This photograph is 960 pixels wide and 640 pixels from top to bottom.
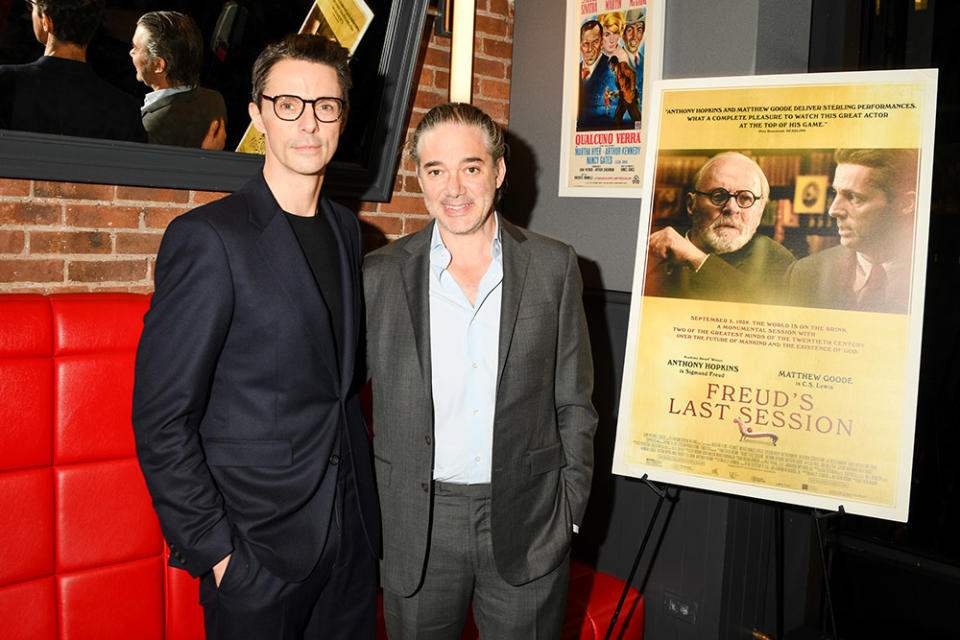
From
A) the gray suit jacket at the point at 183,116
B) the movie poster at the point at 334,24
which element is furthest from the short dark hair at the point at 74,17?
the movie poster at the point at 334,24

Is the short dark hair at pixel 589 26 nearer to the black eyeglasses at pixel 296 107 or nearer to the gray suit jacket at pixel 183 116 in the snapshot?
the gray suit jacket at pixel 183 116

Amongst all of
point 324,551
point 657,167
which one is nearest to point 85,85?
point 324,551

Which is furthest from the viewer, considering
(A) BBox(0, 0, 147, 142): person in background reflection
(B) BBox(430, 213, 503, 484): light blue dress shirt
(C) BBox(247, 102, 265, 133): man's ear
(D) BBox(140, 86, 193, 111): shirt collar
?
(D) BBox(140, 86, 193, 111): shirt collar

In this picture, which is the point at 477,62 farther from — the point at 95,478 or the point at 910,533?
the point at 910,533

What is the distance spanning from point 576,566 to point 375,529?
51.3 inches

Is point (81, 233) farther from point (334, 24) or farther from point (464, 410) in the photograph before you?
point (464, 410)

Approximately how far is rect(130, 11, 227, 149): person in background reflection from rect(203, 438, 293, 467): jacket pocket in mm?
1087

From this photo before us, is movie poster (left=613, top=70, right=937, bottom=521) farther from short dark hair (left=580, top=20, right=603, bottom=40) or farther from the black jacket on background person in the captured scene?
the black jacket on background person

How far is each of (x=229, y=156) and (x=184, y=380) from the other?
1.07 meters

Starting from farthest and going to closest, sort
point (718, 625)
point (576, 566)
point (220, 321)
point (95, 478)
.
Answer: point (576, 566), point (718, 625), point (95, 478), point (220, 321)

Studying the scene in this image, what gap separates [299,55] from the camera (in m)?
1.68

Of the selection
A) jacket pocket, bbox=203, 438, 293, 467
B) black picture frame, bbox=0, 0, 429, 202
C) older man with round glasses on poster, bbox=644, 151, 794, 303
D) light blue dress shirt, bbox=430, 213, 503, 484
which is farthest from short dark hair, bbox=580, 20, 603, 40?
jacket pocket, bbox=203, 438, 293, 467

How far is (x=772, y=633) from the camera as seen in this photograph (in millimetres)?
2611

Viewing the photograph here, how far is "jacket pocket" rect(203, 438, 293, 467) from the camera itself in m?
1.57
